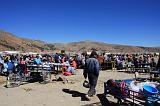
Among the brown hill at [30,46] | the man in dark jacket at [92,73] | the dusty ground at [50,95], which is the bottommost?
the dusty ground at [50,95]

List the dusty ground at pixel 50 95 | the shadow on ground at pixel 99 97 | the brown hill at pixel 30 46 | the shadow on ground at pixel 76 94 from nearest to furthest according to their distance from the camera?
the shadow on ground at pixel 99 97 → the dusty ground at pixel 50 95 → the shadow on ground at pixel 76 94 → the brown hill at pixel 30 46

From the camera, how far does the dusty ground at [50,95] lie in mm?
11967

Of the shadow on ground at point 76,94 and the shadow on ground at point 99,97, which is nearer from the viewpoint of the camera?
the shadow on ground at point 99,97

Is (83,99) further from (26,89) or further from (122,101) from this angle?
(26,89)

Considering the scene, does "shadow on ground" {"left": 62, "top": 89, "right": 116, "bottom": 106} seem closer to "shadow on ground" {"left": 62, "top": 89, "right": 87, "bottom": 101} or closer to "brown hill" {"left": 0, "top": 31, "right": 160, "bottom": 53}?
"shadow on ground" {"left": 62, "top": 89, "right": 87, "bottom": 101}

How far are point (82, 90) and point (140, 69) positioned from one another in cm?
1074

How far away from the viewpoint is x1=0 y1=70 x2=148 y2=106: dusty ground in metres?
12.0

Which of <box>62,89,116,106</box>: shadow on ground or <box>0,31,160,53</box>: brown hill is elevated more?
<box>0,31,160,53</box>: brown hill

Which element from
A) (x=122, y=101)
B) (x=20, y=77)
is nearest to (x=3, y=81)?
(x=20, y=77)

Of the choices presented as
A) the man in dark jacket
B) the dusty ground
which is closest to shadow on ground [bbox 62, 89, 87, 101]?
the dusty ground

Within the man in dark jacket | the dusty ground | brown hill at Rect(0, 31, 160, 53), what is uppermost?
brown hill at Rect(0, 31, 160, 53)

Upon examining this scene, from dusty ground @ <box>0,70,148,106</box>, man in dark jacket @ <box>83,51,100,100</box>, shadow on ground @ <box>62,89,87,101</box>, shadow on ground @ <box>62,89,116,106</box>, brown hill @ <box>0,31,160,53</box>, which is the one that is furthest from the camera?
brown hill @ <box>0,31,160,53</box>

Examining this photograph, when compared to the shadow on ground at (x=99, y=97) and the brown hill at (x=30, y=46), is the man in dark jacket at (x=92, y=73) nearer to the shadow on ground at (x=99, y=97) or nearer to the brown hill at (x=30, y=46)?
the shadow on ground at (x=99, y=97)

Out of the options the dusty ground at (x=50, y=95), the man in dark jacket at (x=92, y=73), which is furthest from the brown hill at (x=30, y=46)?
the man in dark jacket at (x=92, y=73)
